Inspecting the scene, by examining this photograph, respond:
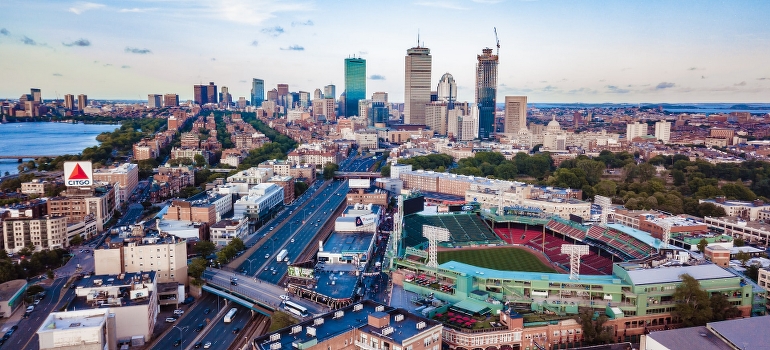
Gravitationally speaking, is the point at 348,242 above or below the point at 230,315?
above

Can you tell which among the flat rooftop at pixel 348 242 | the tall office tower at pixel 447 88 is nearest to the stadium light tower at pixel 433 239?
the flat rooftop at pixel 348 242

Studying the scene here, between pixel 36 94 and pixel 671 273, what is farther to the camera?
pixel 36 94

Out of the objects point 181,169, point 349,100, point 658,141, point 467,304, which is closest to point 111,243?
point 467,304

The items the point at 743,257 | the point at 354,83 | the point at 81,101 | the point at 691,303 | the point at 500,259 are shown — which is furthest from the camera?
the point at 354,83

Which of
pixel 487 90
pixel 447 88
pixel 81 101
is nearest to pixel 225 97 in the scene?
pixel 81 101

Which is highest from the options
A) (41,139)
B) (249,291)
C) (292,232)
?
(41,139)

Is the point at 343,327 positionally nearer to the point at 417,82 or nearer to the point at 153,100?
the point at 417,82

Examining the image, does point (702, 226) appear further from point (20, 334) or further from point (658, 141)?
point (658, 141)
